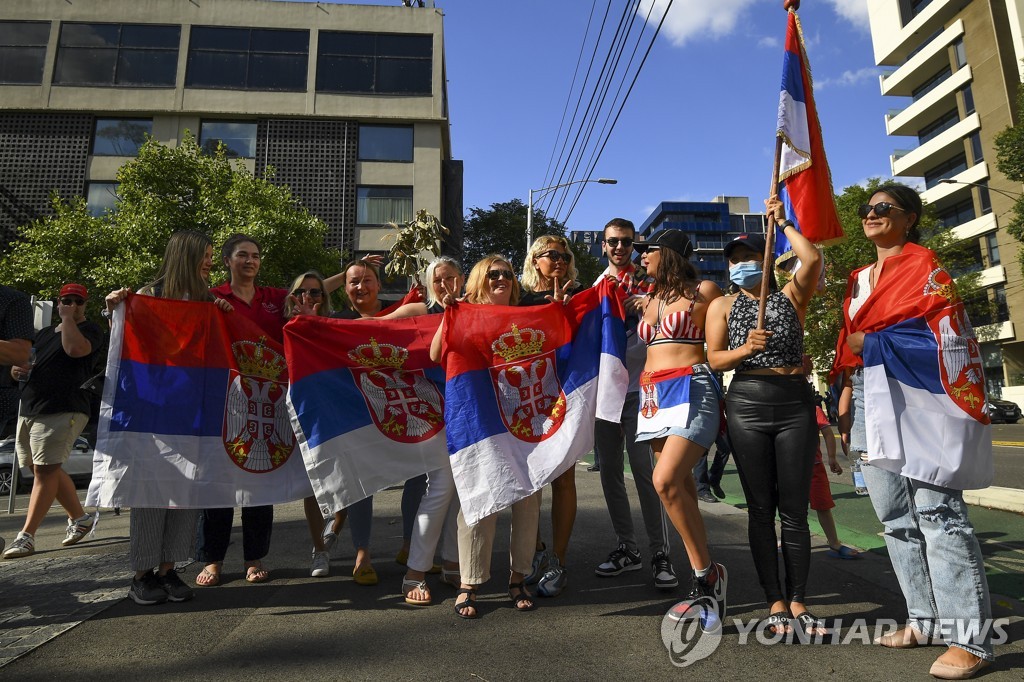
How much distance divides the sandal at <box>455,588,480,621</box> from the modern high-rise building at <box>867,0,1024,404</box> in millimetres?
34934

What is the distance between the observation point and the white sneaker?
13.3 ft

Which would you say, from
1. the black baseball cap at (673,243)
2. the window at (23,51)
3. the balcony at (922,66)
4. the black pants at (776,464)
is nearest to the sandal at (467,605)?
the black pants at (776,464)

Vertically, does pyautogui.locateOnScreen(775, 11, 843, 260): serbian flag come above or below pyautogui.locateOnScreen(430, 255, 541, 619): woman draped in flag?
above

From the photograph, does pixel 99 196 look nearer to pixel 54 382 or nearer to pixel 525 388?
pixel 54 382

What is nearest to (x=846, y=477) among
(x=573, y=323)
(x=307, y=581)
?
(x=573, y=323)

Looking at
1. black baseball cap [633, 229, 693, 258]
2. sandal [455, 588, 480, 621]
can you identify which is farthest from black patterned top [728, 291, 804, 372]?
sandal [455, 588, 480, 621]

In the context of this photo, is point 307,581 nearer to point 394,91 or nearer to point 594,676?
point 594,676

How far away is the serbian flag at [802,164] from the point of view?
11.2ft

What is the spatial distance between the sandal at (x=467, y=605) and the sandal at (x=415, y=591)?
209 millimetres

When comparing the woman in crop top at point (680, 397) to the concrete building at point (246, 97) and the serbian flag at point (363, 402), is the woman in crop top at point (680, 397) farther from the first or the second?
the concrete building at point (246, 97)

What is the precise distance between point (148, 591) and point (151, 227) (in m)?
17.8

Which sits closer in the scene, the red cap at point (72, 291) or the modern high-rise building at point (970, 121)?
the red cap at point (72, 291)

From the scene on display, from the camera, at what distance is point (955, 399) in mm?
2752

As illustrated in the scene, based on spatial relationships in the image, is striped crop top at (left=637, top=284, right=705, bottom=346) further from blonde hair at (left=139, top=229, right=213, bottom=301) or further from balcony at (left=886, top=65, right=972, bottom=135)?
balcony at (left=886, top=65, right=972, bottom=135)
